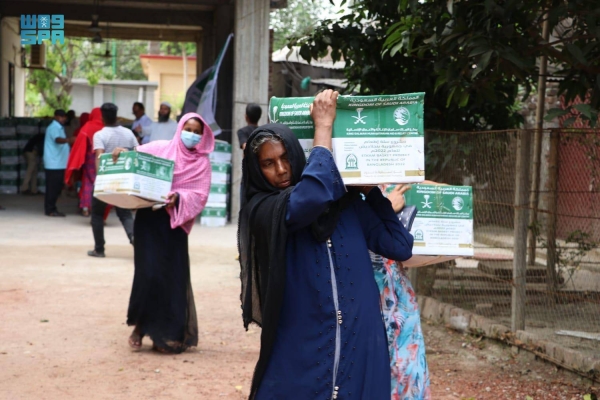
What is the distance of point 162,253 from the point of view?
240 inches

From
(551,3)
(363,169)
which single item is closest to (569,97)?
(551,3)

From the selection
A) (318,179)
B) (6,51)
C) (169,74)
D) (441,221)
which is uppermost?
(169,74)

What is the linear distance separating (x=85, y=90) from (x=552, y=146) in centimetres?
3621

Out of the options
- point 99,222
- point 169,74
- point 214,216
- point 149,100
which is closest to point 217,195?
point 214,216

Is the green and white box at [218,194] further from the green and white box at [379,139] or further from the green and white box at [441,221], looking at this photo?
the green and white box at [379,139]

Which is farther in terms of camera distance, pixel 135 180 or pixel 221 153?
pixel 221 153

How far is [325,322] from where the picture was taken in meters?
2.89

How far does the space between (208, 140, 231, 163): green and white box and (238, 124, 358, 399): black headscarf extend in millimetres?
10934

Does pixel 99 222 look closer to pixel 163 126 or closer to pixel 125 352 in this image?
pixel 125 352

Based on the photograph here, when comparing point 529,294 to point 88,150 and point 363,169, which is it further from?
point 88,150

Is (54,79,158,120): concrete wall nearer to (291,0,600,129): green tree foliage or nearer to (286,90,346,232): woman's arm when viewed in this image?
(291,0,600,129): green tree foliage

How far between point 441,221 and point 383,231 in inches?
43.6

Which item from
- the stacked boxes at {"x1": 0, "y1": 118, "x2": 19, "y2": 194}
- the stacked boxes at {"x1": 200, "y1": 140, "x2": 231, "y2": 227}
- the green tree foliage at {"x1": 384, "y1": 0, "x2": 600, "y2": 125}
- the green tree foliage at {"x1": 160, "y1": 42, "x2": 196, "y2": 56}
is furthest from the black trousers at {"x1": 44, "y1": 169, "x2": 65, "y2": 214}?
the green tree foliage at {"x1": 160, "y1": 42, "x2": 196, "y2": 56}

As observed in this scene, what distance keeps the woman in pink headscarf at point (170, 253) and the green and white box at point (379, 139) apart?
3.18 meters
